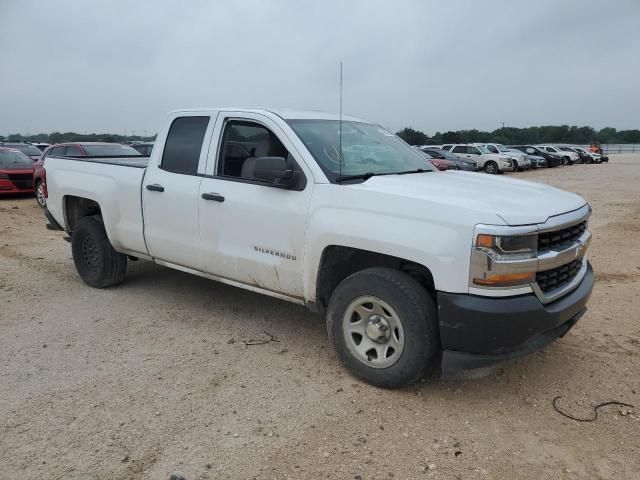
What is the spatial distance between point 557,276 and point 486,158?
26968 mm

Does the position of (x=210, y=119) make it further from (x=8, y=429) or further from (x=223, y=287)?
(x=8, y=429)

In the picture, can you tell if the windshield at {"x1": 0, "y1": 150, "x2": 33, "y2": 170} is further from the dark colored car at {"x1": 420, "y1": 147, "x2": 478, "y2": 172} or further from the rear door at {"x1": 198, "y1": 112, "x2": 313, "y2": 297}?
the dark colored car at {"x1": 420, "y1": 147, "x2": 478, "y2": 172}

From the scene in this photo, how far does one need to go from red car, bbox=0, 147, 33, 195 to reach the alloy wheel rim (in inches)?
541

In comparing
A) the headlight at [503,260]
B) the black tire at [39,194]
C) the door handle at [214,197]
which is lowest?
the black tire at [39,194]

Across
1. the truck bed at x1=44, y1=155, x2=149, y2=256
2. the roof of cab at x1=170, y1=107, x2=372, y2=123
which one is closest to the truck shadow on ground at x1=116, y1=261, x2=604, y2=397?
the truck bed at x1=44, y1=155, x2=149, y2=256

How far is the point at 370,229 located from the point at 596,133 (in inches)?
3556

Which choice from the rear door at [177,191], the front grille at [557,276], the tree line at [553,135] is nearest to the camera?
the front grille at [557,276]

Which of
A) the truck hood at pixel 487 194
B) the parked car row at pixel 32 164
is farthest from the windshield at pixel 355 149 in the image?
the parked car row at pixel 32 164

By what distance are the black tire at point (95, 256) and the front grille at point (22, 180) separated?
10.00 m

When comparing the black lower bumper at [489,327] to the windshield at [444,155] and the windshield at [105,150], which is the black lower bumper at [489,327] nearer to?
the windshield at [105,150]

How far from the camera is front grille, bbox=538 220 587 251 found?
3.28m

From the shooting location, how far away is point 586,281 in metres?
3.85

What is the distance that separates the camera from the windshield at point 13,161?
14.7m

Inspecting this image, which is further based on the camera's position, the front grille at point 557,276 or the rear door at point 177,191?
the rear door at point 177,191
